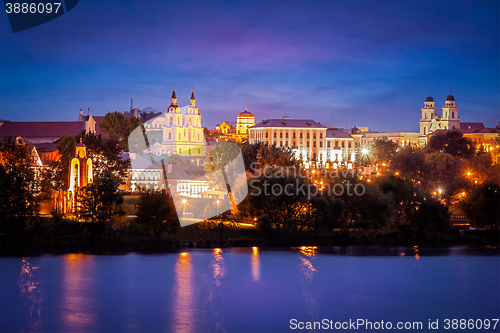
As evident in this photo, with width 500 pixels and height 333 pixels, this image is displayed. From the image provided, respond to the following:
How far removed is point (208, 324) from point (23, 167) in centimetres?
2151

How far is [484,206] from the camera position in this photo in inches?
1460

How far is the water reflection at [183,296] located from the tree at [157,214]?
2.59m

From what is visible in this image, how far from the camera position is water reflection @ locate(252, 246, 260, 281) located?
89.6ft

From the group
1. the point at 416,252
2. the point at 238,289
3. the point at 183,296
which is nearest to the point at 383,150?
the point at 416,252

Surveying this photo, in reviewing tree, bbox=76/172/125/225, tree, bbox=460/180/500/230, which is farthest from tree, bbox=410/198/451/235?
tree, bbox=76/172/125/225

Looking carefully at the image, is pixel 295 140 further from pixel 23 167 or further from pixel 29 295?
pixel 29 295

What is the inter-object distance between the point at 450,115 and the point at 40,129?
89.5m

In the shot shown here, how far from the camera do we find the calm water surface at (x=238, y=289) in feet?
68.8

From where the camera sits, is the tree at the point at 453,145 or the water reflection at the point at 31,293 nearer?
the water reflection at the point at 31,293

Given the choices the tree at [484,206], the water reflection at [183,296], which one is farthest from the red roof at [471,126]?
the water reflection at [183,296]

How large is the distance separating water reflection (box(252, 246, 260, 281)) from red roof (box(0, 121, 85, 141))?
41.3 metres

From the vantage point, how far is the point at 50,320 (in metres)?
20.5

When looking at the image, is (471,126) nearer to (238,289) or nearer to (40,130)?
(40,130)

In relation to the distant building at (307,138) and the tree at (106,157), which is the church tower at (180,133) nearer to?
the distant building at (307,138)
